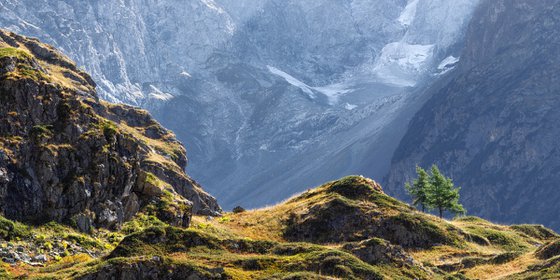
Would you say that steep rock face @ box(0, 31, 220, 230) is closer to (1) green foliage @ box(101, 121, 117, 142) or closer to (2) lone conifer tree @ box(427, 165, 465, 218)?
(1) green foliage @ box(101, 121, 117, 142)

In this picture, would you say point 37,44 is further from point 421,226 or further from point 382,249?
point 382,249

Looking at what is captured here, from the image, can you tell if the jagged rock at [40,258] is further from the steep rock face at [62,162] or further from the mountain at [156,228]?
the steep rock face at [62,162]

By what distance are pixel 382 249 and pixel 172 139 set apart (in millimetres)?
97276

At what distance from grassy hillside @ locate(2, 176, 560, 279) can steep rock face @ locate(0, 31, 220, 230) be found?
1.81m

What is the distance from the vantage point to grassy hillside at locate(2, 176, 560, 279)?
34875 mm

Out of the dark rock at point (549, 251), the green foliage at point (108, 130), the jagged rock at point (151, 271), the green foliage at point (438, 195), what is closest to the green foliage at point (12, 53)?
the green foliage at point (108, 130)

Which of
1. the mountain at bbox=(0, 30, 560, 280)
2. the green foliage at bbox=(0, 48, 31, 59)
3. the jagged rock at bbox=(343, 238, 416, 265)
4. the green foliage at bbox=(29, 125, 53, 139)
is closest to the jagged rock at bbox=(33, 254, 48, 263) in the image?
the mountain at bbox=(0, 30, 560, 280)

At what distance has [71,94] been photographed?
2270 inches

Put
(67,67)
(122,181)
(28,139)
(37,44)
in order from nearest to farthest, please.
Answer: (28,139) → (122,181) → (37,44) → (67,67)

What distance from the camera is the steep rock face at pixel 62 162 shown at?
1917 inches

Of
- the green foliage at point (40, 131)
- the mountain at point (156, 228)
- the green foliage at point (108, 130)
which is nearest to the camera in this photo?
the mountain at point (156, 228)

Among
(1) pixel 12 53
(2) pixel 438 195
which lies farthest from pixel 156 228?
(2) pixel 438 195

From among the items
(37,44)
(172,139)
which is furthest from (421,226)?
(172,139)

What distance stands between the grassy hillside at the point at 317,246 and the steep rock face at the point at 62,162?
181 centimetres
